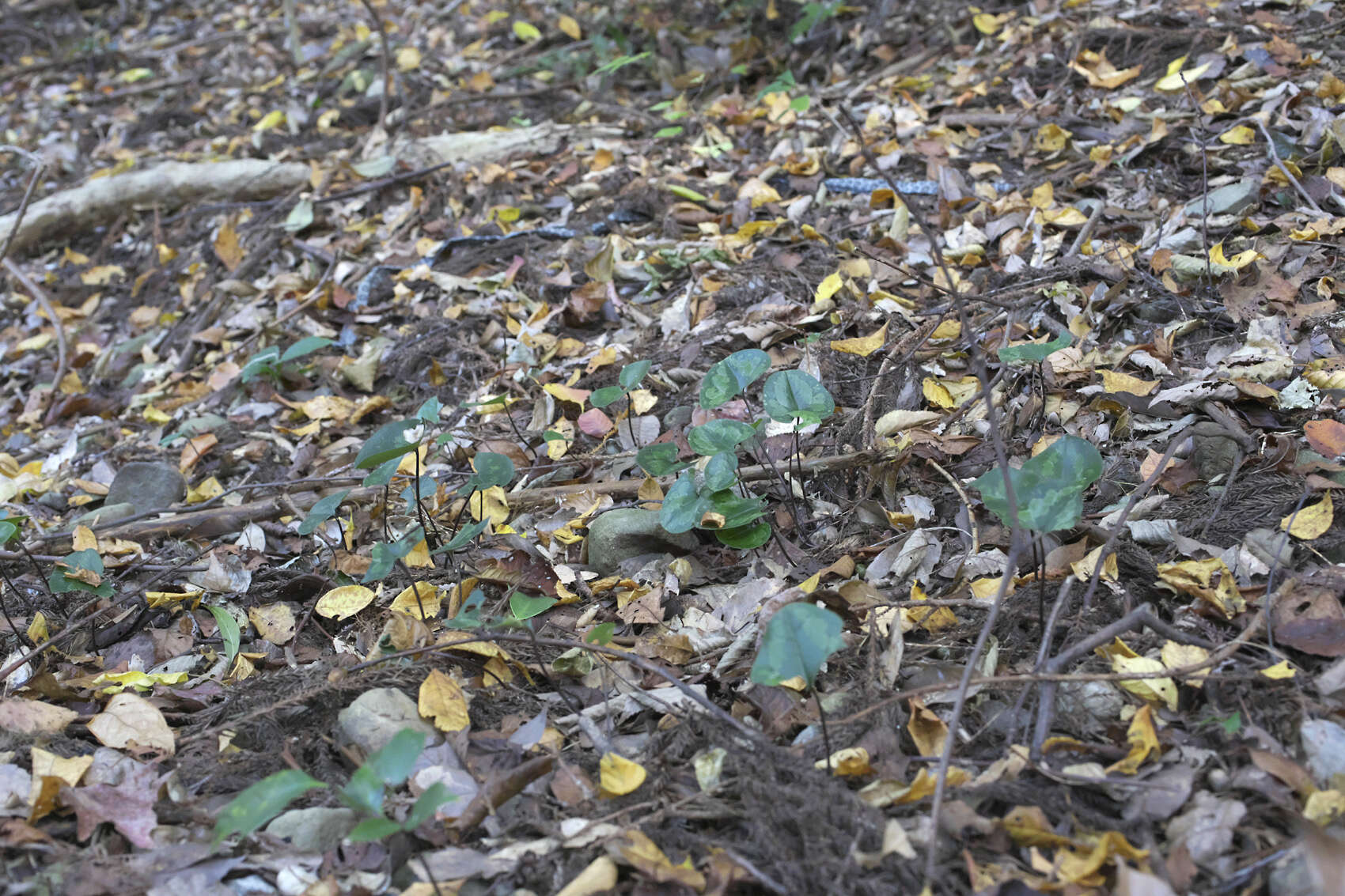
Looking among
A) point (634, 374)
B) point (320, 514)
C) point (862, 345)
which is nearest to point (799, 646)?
point (634, 374)

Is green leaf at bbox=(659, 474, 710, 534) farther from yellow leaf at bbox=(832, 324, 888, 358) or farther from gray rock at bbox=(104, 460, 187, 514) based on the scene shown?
gray rock at bbox=(104, 460, 187, 514)

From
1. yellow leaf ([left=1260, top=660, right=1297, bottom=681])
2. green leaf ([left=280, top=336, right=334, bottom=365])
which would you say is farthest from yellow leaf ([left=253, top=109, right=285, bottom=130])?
yellow leaf ([left=1260, top=660, right=1297, bottom=681])

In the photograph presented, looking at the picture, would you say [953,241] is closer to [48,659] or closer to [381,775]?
[381,775]

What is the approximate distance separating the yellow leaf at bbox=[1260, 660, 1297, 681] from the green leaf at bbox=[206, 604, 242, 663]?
1.94 metres

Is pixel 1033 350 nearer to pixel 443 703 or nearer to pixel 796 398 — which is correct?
pixel 796 398

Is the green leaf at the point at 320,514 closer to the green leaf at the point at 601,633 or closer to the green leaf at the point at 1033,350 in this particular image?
the green leaf at the point at 601,633

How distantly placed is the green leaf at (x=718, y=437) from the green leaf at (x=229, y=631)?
3.52 ft

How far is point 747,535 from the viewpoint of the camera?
1984mm

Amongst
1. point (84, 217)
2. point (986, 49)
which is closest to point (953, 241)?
point (986, 49)

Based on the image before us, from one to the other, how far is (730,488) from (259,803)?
110 centimetres

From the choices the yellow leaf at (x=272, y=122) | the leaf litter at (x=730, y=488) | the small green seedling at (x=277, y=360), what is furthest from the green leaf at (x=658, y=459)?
the yellow leaf at (x=272, y=122)

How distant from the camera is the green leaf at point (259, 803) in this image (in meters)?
1.23

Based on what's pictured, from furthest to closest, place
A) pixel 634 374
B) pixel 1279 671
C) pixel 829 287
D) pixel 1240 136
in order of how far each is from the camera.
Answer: pixel 1240 136 < pixel 829 287 < pixel 634 374 < pixel 1279 671

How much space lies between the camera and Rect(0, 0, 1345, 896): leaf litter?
1398 millimetres
